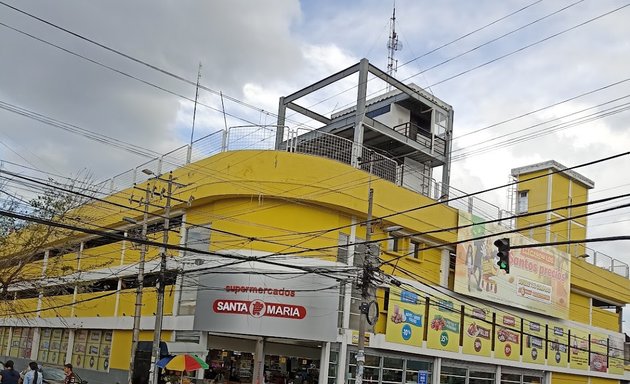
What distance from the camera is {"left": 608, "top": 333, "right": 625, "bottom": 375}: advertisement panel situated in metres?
41.6

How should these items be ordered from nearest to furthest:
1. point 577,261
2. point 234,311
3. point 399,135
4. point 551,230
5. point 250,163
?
1. point 234,311
2. point 250,163
3. point 399,135
4. point 577,261
5. point 551,230

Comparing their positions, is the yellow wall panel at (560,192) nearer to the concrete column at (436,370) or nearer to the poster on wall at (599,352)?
the poster on wall at (599,352)

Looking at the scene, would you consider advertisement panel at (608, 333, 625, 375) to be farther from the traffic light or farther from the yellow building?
the traffic light

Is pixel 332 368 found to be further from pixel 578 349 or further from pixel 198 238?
pixel 578 349

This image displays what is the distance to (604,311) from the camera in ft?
139

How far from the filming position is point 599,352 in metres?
40.4

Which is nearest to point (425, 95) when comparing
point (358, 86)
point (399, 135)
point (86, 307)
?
point (399, 135)

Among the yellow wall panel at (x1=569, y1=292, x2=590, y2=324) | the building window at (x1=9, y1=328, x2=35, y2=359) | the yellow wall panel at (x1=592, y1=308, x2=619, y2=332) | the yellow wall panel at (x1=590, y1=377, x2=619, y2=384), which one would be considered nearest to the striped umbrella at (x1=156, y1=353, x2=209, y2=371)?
the building window at (x1=9, y1=328, x2=35, y2=359)

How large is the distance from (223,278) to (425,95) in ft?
54.7

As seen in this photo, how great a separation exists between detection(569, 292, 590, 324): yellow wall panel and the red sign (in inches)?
798

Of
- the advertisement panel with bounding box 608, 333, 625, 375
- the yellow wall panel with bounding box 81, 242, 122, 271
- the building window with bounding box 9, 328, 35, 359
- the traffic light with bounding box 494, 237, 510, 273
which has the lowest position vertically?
the building window with bounding box 9, 328, 35, 359

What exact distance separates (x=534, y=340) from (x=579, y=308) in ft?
19.4

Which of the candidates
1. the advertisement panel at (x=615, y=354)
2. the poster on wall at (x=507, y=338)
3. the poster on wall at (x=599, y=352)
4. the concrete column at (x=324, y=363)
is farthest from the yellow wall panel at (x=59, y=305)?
the advertisement panel at (x=615, y=354)

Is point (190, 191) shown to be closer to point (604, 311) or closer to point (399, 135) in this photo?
point (399, 135)
